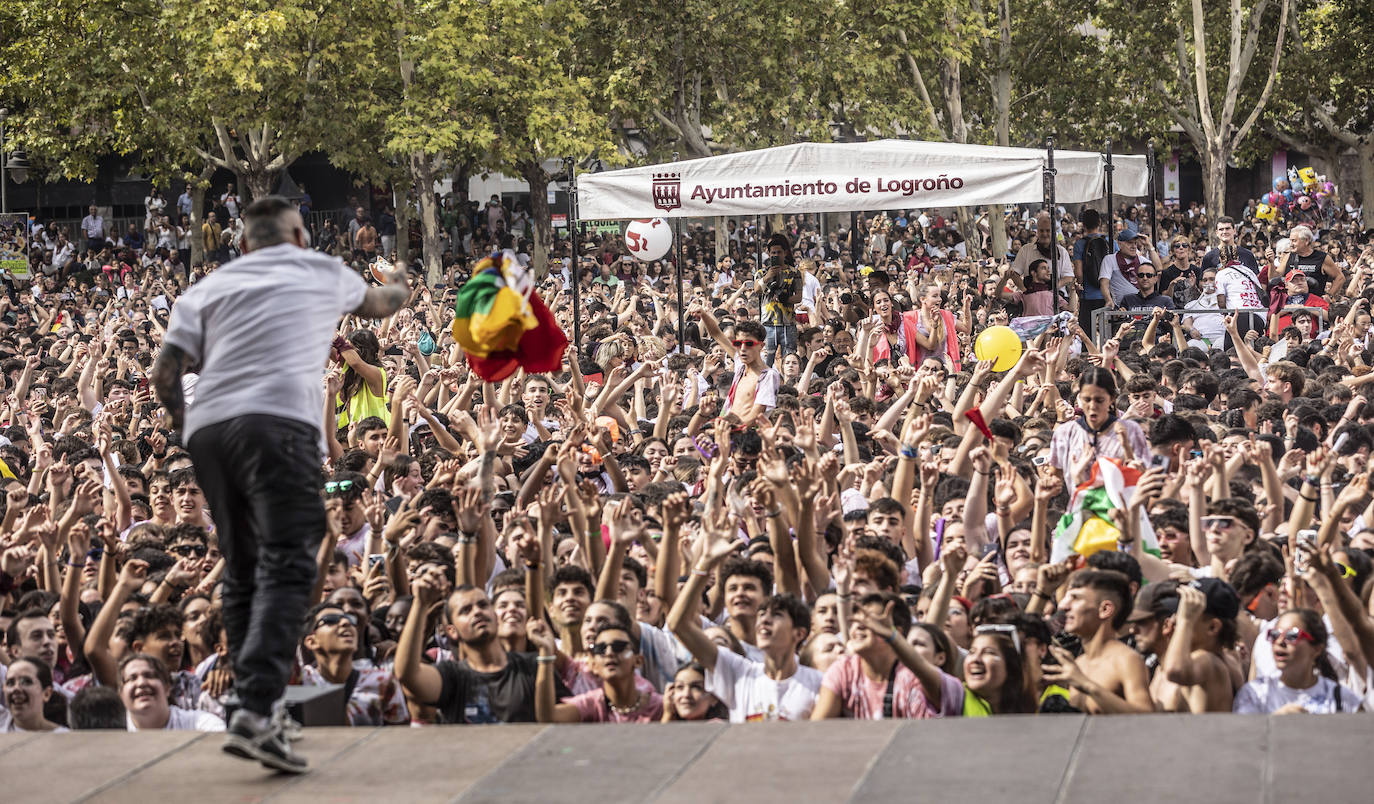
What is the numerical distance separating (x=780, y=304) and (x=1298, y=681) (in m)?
10.8

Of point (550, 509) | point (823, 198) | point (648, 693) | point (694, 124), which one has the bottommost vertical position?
point (648, 693)

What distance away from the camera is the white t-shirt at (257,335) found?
16.6ft

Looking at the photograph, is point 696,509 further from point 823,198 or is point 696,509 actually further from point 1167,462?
point 823,198

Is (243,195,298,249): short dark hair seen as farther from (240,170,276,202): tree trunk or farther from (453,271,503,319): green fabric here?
(240,170,276,202): tree trunk

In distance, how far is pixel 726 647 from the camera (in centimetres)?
657

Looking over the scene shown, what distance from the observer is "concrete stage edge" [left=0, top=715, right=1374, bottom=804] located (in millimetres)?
4566

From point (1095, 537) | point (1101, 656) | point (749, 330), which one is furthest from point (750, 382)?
point (1101, 656)

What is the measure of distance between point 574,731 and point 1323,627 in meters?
2.55

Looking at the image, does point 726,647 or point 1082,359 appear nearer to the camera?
point 726,647

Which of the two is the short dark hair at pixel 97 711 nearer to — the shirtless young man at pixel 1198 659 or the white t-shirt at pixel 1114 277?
the shirtless young man at pixel 1198 659

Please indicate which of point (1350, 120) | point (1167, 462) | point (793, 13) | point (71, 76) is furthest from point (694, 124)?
point (1167, 462)

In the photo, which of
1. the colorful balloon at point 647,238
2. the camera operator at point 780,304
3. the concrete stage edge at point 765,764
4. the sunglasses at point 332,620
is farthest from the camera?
the colorful balloon at point 647,238

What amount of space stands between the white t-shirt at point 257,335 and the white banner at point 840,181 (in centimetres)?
1073

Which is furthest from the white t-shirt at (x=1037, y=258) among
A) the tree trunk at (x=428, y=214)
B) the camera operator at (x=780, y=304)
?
the tree trunk at (x=428, y=214)
